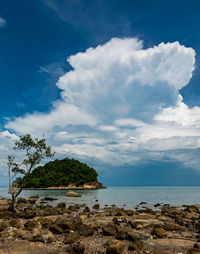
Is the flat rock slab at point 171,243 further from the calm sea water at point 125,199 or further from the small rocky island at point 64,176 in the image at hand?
the small rocky island at point 64,176

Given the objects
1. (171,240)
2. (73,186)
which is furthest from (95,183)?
(171,240)

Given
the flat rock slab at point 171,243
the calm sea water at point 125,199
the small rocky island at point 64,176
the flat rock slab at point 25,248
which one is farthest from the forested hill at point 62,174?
the flat rock slab at point 171,243

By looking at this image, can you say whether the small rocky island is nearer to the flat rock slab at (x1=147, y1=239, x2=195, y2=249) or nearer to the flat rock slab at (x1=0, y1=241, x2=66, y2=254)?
the flat rock slab at (x1=0, y1=241, x2=66, y2=254)

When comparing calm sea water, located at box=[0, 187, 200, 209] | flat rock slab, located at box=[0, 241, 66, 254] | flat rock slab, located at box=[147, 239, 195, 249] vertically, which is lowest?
calm sea water, located at box=[0, 187, 200, 209]

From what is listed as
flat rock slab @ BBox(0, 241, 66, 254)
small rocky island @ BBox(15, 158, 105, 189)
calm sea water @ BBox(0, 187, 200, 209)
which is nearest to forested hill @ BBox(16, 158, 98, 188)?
small rocky island @ BBox(15, 158, 105, 189)

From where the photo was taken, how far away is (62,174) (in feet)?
530

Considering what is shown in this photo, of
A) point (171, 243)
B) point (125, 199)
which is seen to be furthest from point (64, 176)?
point (171, 243)

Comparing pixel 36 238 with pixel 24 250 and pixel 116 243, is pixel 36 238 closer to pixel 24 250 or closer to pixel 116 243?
pixel 24 250

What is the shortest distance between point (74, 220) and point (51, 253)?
5.39 m

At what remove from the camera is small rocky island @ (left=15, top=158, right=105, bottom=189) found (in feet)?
502

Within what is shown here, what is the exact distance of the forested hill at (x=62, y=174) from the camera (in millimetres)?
152750

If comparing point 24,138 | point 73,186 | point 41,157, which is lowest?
point 73,186

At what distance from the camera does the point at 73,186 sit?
525ft

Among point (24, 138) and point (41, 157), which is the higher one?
point (24, 138)
